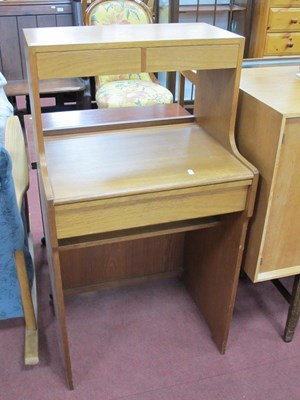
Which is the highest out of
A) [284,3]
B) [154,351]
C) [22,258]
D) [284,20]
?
[284,3]

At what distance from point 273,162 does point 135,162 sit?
41 centimetres

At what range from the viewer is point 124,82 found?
293 cm

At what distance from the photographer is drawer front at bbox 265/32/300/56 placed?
3482mm

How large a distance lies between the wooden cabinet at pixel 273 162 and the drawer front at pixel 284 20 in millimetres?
2138

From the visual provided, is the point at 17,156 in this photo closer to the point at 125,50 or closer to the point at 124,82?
the point at 125,50

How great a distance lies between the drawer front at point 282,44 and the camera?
11.4ft

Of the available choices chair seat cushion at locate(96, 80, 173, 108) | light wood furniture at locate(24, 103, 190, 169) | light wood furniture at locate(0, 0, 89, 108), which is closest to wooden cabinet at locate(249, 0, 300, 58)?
chair seat cushion at locate(96, 80, 173, 108)

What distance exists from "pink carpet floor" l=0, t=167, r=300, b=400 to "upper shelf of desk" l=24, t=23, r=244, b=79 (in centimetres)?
103

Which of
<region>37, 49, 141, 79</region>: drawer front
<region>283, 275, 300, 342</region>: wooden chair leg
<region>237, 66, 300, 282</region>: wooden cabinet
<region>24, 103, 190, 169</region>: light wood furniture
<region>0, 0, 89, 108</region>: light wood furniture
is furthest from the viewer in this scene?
<region>0, 0, 89, 108</region>: light wood furniture

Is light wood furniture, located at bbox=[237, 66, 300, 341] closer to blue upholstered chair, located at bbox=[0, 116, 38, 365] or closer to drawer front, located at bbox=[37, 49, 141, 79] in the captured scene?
drawer front, located at bbox=[37, 49, 141, 79]

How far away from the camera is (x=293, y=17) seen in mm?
3406

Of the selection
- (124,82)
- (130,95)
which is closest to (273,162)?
(130,95)

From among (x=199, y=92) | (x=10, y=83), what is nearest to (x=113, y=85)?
(x=10, y=83)

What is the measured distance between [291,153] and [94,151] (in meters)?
0.61
